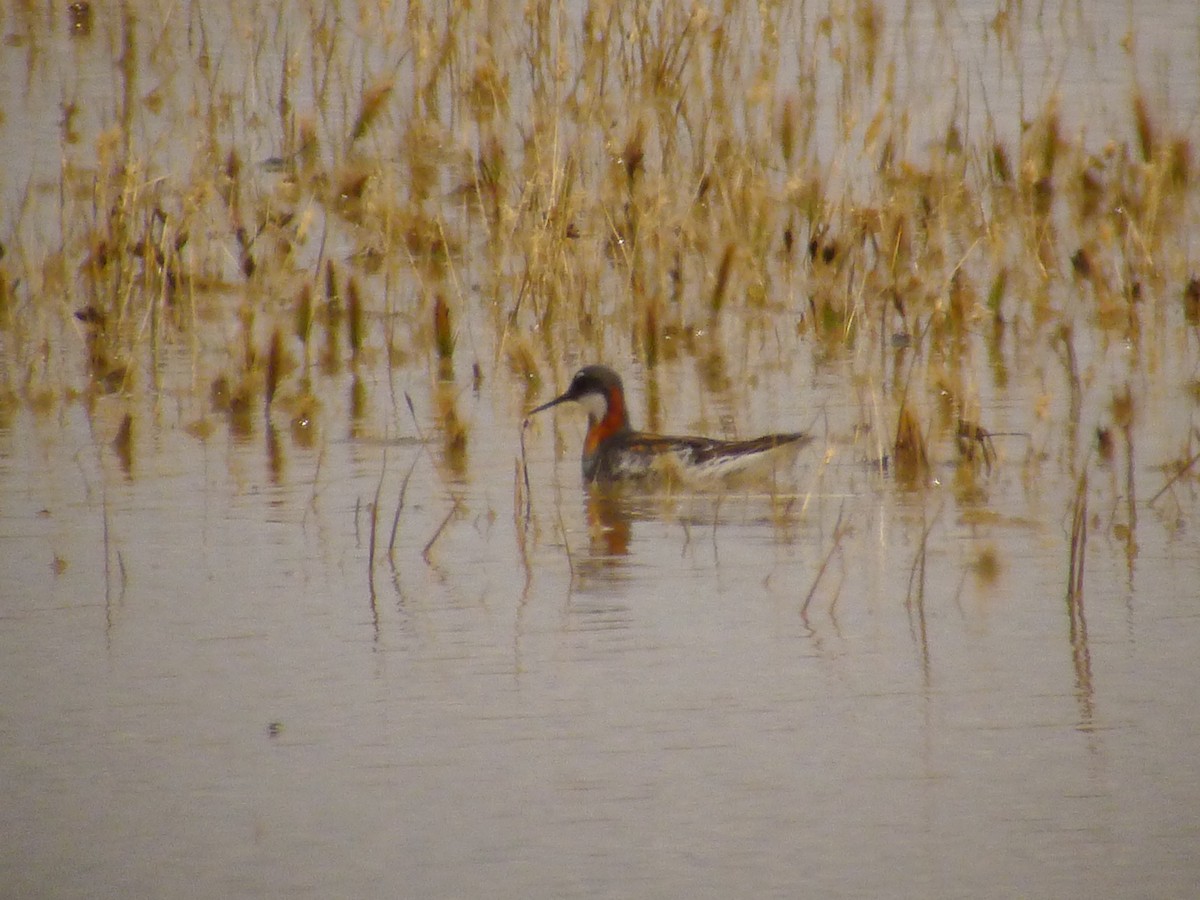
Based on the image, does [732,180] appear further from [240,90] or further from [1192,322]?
[240,90]

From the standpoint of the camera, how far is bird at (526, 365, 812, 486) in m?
7.30

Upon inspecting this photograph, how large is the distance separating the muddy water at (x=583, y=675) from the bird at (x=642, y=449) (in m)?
0.10

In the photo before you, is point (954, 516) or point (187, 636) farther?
point (954, 516)

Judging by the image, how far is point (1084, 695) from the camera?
5008 millimetres

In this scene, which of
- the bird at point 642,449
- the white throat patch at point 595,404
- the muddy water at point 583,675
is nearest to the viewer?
the muddy water at point 583,675

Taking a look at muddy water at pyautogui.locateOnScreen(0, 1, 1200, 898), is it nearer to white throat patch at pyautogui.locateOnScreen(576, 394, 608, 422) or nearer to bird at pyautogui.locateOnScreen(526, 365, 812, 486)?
bird at pyautogui.locateOnScreen(526, 365, 812, 486)

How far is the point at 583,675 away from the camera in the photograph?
521 cm

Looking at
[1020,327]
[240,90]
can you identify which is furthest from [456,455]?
[240,90]

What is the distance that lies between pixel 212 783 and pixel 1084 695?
1.91m

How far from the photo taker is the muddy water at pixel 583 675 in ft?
13.8

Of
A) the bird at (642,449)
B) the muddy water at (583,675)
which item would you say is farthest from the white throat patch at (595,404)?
the muddy water at (583,675)

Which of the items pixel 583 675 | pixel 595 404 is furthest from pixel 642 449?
pixel 583 675

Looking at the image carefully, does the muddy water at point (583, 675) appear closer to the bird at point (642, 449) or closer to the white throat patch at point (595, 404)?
the bird at point (642, 449)

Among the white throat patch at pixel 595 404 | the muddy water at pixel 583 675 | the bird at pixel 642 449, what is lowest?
the muddy water at pixel 583 675
